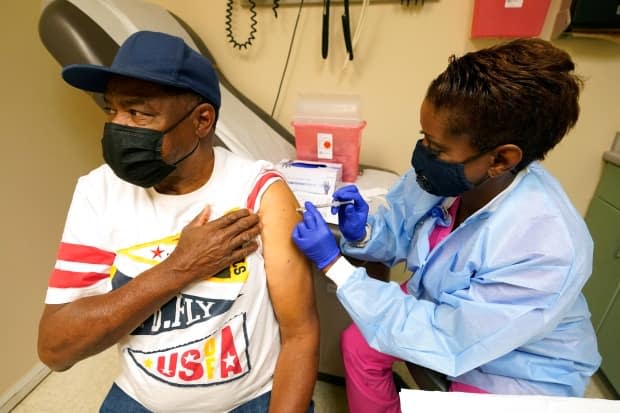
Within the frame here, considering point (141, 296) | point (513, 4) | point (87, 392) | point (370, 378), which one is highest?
point (513, 4)

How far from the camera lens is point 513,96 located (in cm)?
65

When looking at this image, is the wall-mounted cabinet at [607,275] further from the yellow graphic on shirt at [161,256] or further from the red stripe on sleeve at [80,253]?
the red stripe on sleeve at [80,253]

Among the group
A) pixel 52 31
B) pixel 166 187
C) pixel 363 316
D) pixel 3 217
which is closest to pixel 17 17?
pixel 52 31

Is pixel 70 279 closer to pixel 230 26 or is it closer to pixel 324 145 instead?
pixel 324 145

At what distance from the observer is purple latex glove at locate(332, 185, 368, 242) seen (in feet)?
3.27

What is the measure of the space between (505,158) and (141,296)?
882 millimetres

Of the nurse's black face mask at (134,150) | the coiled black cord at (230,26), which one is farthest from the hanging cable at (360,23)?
the nurse's black face mask at (134,150)

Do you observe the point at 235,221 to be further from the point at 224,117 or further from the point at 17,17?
the point at 17,17

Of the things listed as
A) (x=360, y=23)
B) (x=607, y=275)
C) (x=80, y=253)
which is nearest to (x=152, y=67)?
(x=80, y=253)

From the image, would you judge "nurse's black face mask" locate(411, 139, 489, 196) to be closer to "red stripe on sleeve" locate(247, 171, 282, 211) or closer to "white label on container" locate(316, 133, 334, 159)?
"red stripe on sleeve" locate(247, 171, 282, 211)

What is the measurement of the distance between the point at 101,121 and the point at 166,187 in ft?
4.40

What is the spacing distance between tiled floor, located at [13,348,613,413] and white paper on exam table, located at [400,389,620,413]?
1042 mm

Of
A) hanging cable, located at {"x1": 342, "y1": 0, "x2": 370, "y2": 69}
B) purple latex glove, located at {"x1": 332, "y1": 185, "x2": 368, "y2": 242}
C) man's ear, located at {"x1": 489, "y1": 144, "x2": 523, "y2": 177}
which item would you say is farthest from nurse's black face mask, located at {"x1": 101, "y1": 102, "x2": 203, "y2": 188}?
hanging cable, located at {"x1": 342, "y1": 0, "x2": 370, "y2": 69}

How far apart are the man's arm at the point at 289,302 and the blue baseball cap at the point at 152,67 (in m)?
0.32
